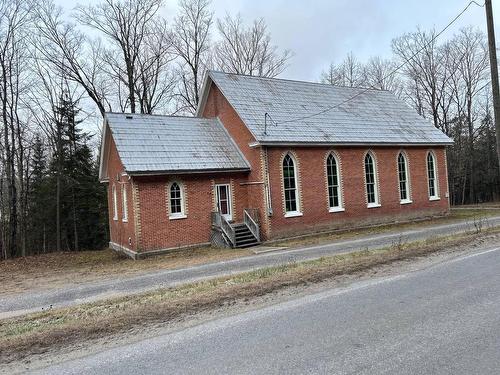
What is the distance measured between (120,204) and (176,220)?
14.2 ft

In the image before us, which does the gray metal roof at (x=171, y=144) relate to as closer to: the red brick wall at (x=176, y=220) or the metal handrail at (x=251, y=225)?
the red brick wall at (x=176, y=220)

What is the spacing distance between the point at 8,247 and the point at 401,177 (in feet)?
93.2

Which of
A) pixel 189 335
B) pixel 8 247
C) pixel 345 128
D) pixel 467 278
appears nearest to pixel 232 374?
pixel 189 335

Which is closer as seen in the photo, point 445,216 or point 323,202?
point 323,202

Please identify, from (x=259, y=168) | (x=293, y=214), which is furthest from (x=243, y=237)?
(x=259, y=168)

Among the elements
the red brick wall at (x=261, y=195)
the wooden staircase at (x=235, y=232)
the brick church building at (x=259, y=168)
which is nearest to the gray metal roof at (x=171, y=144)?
the brick church building at (x=259, y=168)

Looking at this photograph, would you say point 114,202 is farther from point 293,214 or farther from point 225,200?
point 293,214

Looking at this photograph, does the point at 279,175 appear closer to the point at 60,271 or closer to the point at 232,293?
the point at 60,271

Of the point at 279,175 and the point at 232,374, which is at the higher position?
the point at 279,175

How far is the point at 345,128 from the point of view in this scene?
900 inches

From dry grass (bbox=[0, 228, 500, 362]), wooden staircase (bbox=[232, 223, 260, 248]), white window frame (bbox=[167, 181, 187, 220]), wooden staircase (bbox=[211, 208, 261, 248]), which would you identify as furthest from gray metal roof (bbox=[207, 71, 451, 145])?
dry grass (bbox=[0, 228, 500, 362])

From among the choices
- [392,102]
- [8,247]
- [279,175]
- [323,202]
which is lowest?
[8,247]

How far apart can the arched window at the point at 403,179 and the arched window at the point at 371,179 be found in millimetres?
2158

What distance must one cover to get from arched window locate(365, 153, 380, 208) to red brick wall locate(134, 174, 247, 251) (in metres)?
8.04
